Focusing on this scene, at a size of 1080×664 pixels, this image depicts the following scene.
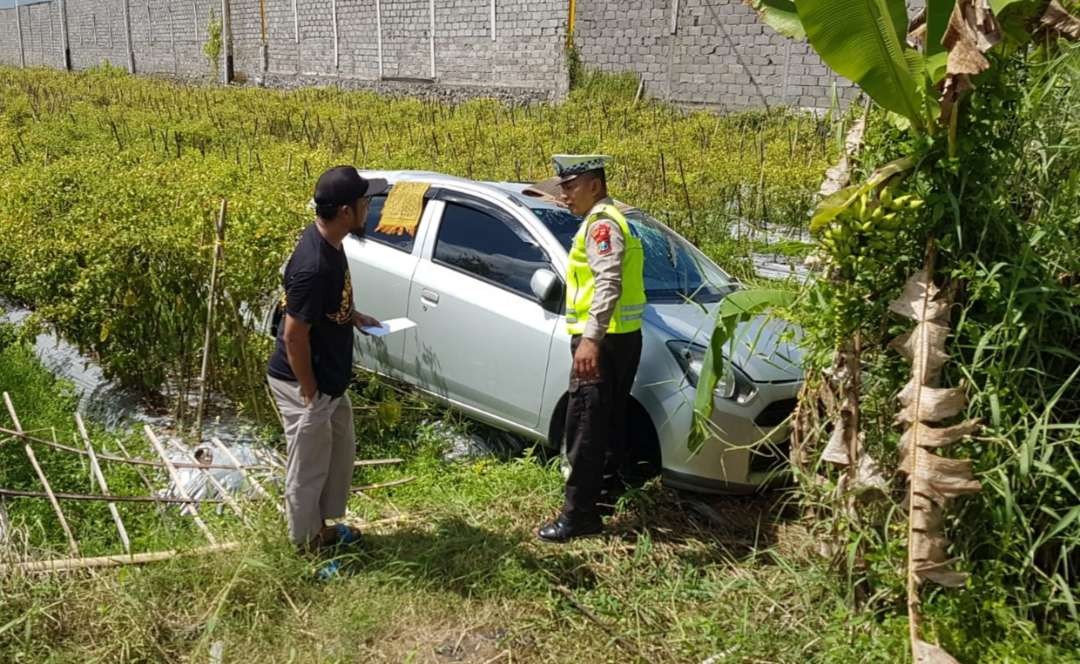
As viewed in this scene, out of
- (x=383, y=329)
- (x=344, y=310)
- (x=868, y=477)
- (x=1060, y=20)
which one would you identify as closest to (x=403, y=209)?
(x=383, y=329)

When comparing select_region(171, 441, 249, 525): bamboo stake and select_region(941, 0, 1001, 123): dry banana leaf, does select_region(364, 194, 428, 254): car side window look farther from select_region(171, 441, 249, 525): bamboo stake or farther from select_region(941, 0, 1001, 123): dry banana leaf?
select_region(941, 0, 1001, 123): dry banana leaf

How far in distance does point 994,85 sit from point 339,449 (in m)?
2.99

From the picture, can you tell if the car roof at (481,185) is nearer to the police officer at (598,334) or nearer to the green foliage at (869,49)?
A: the police officer at (598,334)

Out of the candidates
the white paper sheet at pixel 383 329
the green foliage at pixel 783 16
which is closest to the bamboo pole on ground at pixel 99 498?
the white paper sheet at pixel 383 329

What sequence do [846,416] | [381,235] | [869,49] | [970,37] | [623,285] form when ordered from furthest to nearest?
[381,235] → [623,285] → [846,416] → [869,49] → [970,37]

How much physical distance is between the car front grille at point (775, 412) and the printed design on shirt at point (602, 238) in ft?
3.69

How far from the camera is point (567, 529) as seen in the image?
13.7 feet

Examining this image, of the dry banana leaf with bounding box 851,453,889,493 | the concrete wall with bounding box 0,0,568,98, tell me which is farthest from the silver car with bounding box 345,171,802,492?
the concrete wall with bounding box 0,0,568,98

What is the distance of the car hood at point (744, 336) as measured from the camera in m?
4.30

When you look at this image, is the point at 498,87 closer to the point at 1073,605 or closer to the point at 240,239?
the point at 240,239

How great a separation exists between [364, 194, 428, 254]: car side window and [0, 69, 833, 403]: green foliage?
0.50m

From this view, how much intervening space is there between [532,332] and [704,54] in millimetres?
15694

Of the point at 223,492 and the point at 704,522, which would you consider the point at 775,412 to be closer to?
the point at 704,522

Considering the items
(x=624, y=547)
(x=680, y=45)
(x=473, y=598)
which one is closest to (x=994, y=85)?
(x=624, y=547)
